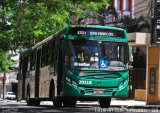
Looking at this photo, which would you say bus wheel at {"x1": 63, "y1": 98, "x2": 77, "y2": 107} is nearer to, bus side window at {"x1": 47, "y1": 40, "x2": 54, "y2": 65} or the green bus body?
bus side window at {"x1": 47, "y1": 40, "x2": 54, "y2": 65}

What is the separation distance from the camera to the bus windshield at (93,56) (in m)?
21.4

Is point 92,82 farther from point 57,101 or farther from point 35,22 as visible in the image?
point 35,22

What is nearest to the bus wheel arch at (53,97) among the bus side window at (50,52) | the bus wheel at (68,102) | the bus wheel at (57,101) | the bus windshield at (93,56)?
the bus wheel at (57,101)

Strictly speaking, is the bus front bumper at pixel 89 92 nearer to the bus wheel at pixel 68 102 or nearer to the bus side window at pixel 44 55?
the bus wheel at pixel 68 102

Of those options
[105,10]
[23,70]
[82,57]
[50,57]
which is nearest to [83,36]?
[82,57]

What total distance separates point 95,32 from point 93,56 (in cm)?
117

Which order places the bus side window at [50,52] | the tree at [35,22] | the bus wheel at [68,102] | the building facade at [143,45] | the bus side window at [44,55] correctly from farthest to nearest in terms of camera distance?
the building facade at [143,45] < the bus side window at [44,55] < the tree at [35,22] < the bus wheel at [68,102] < the bus side window at [50,52]

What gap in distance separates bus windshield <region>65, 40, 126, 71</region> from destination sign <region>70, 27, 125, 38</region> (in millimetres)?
377

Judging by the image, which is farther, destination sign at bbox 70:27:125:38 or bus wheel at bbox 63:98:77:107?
bus wheel at bbox 63:98:77:107

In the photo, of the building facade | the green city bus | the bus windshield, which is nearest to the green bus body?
the green city bus

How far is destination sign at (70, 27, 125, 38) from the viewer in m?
21.9

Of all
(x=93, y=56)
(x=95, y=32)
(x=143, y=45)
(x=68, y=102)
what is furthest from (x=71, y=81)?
(x=143, y=45)

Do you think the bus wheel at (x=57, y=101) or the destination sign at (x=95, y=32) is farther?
the bus wheel at (x=57, y=101)

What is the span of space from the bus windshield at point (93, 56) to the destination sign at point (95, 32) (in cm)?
38
